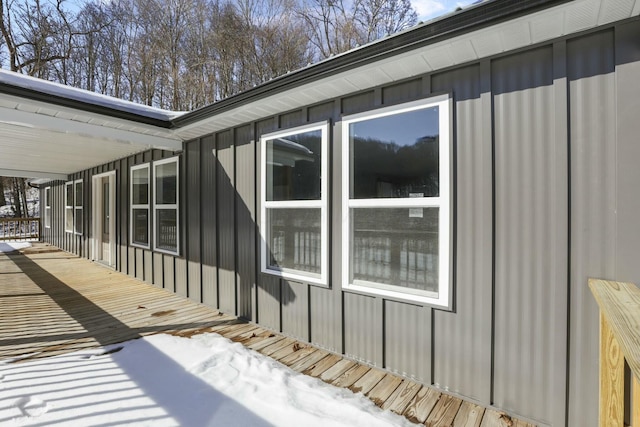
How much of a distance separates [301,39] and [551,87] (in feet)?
27.3

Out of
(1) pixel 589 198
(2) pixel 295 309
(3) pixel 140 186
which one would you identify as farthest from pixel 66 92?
Result: (1) pixel 589 198

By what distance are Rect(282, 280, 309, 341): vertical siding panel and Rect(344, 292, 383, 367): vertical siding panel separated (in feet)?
1.55

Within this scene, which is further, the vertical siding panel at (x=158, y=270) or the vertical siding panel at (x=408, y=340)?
the vertical siding panel at (x=158, y=270)

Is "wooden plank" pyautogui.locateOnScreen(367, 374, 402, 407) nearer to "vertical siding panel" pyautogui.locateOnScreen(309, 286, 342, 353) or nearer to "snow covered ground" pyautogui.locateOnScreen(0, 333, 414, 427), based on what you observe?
"snow covered ground" pyautogui.locateOnScreen(0, 333, 414, 427)

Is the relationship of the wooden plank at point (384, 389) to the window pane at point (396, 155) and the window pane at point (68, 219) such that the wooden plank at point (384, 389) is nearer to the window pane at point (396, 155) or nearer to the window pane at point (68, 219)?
the window pane at point (396, 155)

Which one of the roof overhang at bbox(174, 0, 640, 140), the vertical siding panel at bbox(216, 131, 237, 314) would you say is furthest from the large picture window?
the roof overhang at bbox(174, 0, 640, 140)

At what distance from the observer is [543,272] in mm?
1887

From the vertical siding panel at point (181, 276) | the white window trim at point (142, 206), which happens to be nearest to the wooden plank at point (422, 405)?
the vertical siding panel at point (181, 276)

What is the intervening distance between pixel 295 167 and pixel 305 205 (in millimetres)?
419

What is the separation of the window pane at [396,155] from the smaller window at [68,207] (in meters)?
9.54

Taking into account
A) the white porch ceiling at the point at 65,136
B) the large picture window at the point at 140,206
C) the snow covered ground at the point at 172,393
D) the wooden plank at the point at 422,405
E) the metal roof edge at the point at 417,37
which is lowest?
the wooden plank at the point at 422,405

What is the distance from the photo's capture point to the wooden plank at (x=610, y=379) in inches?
61.3

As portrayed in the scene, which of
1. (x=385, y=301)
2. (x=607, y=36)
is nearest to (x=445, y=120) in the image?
(x=607, y=36)

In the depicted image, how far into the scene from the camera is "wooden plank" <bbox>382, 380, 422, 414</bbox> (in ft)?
6.75
